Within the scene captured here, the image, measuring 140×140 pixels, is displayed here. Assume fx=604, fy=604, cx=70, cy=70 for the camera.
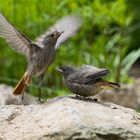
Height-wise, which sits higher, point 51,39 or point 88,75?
Result: point 51,39

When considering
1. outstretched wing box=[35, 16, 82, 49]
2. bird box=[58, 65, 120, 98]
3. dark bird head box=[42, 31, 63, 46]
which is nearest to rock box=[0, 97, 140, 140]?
bird box=[58, 65, 120, 98]

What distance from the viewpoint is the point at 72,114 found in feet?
12.8

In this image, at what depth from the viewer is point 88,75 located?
14.6ft

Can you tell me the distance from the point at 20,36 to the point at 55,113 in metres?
0.82

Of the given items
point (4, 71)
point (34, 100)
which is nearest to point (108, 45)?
point (4, 71)

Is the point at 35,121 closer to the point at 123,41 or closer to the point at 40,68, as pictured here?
the point at 40,68

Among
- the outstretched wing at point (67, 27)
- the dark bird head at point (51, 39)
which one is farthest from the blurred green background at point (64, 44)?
the dark bird head at point (51, 39)

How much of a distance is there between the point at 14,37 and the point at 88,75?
0.67 metres

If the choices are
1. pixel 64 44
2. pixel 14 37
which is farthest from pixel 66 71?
pixel 64 44

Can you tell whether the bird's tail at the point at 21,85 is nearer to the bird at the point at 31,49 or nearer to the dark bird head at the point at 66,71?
the bird at the point at 31,49

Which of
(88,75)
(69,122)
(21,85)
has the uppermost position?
(88,75)

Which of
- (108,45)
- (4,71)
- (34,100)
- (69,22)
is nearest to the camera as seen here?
(69,22)

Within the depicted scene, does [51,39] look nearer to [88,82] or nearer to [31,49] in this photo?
[31,49]

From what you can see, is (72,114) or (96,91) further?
(96,91)
